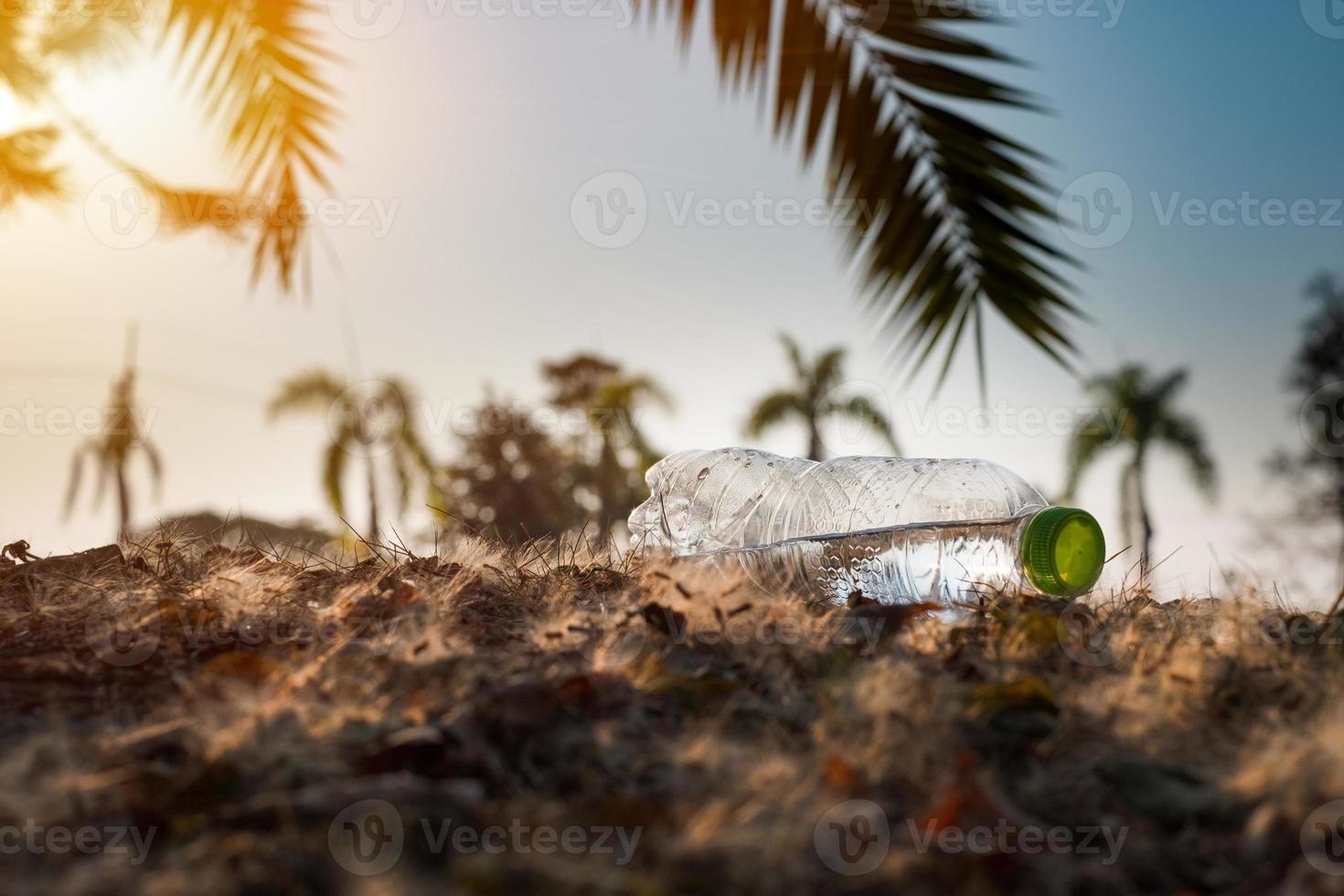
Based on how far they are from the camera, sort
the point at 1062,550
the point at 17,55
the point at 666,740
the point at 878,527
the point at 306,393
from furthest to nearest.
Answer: the point at 306,393
the point at 17,55
the point at 878,527
the point at 1062,550
the point at 666,740

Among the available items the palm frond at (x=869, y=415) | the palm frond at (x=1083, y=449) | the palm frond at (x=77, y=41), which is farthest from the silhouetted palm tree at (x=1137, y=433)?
the palm frond at (x=77, y=41)

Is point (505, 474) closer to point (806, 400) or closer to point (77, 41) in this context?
point (806, 400)

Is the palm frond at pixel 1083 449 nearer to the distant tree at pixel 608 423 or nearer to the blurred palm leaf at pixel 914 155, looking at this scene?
the distant tree at pixel 608 423

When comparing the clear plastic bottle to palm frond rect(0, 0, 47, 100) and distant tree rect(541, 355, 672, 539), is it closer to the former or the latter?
palm frond rect(0, 0, 47, 100)

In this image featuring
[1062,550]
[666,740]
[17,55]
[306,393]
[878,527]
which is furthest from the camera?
[306,393]

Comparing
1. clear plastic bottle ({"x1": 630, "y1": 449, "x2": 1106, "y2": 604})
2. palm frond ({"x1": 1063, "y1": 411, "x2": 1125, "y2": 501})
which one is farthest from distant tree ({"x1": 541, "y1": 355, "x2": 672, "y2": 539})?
clear plastic bottle ({"x1": 630, "y1": 449, "x2": 1106, "y2": 604})

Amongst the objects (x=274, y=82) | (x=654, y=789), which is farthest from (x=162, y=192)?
(x=654, y=789)

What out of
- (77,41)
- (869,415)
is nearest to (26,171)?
(77,41)
